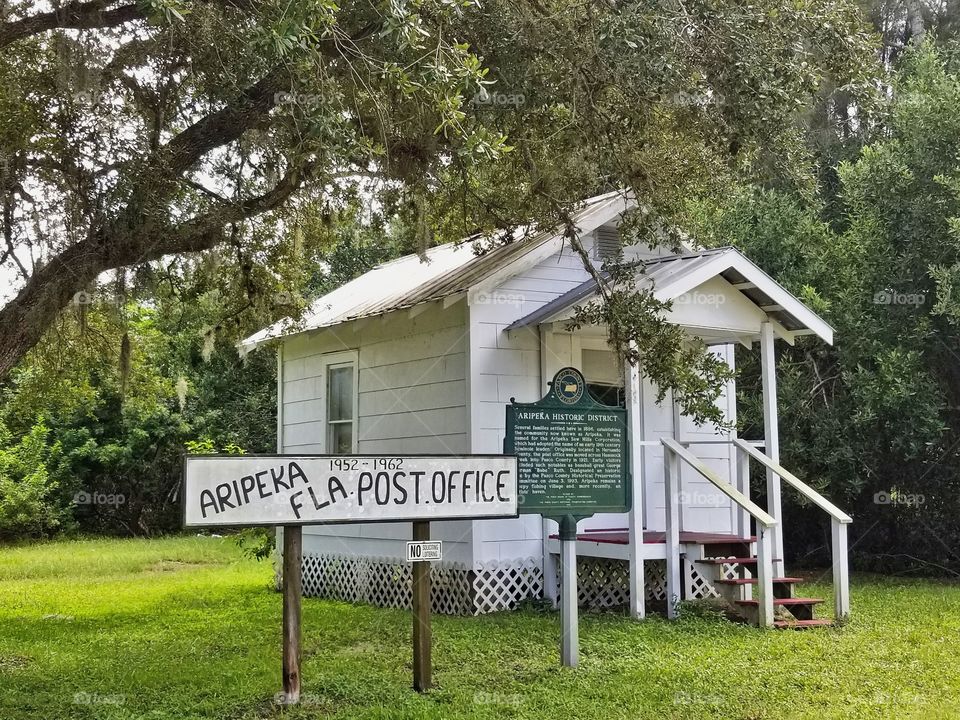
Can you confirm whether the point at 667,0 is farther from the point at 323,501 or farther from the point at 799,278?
the point at 799,278

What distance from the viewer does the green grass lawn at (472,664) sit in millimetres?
6781

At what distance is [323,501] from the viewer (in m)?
6.74

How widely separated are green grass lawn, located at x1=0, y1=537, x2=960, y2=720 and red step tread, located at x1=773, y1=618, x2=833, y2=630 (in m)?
0.21

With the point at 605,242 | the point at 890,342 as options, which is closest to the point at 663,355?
the point at 605,242

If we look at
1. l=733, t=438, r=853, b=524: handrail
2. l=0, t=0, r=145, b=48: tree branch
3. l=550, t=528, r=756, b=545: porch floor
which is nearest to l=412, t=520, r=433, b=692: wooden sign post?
l=550, t=528, r=756, b=545: porch floor

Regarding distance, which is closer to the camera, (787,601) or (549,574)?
(787,601)

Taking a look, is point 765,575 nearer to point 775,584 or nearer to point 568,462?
point 775,584

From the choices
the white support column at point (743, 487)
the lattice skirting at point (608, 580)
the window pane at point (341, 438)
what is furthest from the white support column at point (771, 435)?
the window pane at point (341, 438)

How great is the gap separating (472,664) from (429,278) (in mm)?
5738

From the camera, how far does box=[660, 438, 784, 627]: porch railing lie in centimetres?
969

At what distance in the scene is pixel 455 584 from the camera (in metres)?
10.9

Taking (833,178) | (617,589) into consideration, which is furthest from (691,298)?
(833,178)

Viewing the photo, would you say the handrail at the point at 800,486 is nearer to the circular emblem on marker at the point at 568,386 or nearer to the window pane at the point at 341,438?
the circular emblem on marker at the point at 568,386

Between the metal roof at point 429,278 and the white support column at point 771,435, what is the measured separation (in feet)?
7.40
